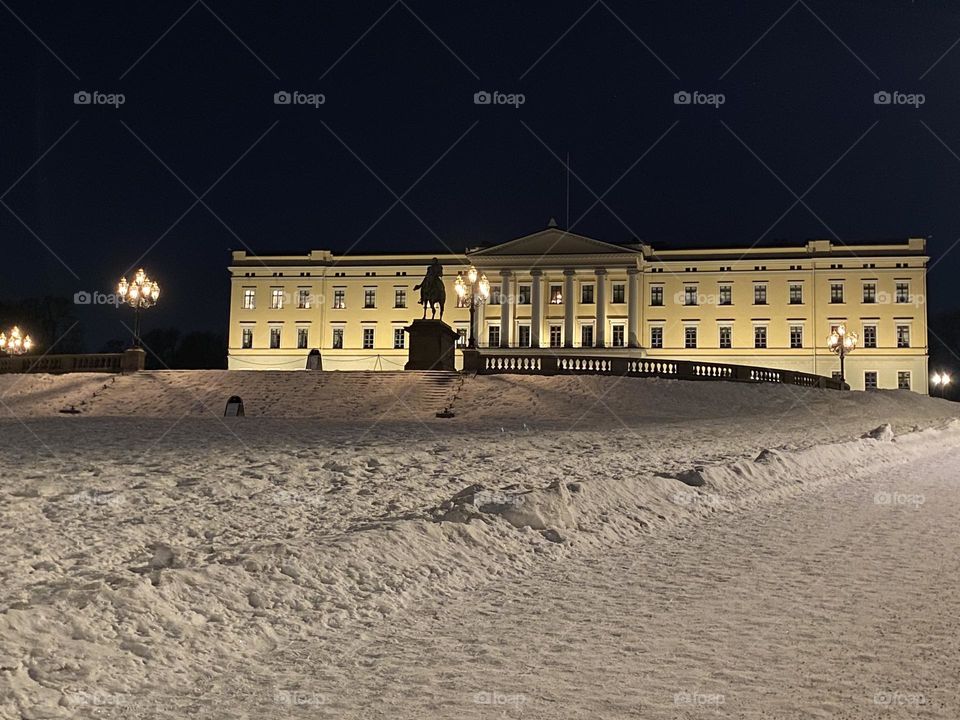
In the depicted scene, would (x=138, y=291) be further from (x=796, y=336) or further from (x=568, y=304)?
(x=796, y=336)

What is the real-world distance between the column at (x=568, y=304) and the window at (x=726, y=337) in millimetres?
11553

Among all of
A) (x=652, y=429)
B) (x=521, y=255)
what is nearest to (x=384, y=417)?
(x=652, y=429)

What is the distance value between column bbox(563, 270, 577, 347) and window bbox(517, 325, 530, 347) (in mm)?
3009

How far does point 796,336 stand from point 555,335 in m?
18.1

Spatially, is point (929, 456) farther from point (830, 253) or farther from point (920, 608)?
point (830, 253)

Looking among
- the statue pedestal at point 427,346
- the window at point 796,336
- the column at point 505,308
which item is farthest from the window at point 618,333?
the statue pedestal at point 427,346

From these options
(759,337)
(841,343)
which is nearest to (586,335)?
(759,337)

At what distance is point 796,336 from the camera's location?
6688 cm

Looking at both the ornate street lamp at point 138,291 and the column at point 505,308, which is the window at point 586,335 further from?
the ornate street lamp at point 138,291

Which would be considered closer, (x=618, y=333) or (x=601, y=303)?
(x=601, y=303)

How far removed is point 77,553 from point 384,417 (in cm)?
1877

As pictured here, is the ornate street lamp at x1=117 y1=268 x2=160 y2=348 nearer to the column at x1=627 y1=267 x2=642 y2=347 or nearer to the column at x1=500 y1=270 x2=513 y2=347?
the column at x1=500 y1=270 x2=513 y2=347

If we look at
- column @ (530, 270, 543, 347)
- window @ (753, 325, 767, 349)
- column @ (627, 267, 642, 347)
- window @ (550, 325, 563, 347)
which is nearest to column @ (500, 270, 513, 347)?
column @ (530, 270, 543, 347)

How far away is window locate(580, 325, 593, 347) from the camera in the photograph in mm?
67875
